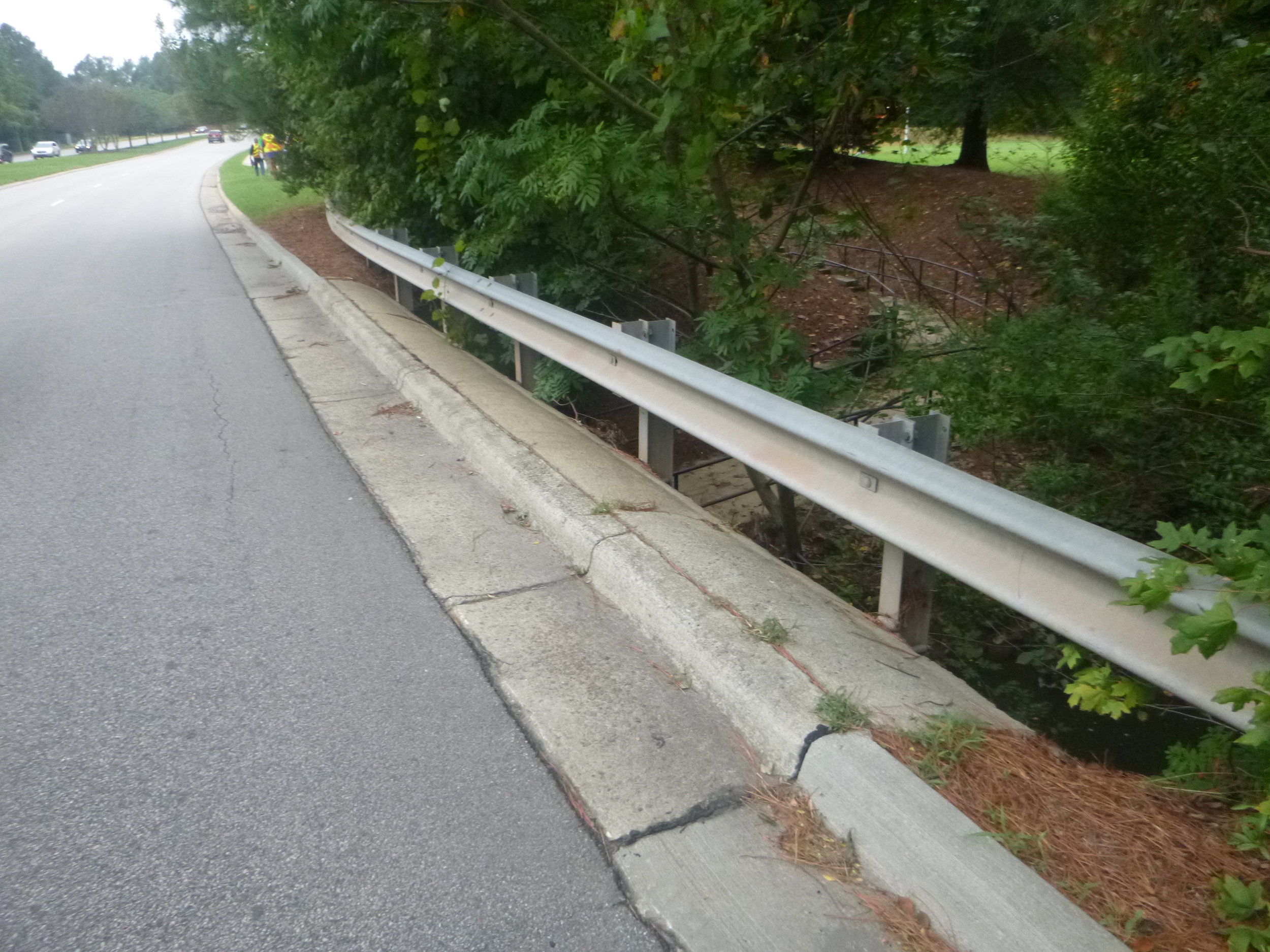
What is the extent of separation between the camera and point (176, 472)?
5777 mm

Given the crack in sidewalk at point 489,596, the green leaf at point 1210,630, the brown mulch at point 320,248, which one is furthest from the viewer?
the brown mulch at point 320,248

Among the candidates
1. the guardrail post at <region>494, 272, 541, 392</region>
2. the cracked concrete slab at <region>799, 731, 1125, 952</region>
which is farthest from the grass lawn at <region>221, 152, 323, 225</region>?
the cracked concrete slab at <region>799, 731, 1125, 952</region>

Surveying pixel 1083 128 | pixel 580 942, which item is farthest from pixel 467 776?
pixel 1083 128

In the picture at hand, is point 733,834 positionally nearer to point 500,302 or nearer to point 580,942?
point 580,942

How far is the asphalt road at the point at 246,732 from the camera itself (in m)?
2.57

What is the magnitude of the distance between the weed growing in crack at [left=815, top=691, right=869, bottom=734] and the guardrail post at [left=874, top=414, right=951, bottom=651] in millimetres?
661

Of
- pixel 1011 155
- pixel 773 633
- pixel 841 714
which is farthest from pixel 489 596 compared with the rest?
pixel 1011 155

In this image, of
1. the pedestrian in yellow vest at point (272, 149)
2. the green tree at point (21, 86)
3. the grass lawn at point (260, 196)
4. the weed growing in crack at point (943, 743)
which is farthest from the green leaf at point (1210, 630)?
the green tree at point (21, 86)

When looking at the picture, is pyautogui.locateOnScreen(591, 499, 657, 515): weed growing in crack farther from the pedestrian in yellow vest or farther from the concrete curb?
the pedestrian in yellow vest

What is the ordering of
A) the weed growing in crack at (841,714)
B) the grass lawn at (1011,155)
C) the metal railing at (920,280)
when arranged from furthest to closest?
the metal railing at (920,280) → the grass lawn at (1011,155) → the weed growing in crack at (841,714)

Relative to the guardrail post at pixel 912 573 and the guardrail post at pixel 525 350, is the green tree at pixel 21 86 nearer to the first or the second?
the guardrail post at pixel 525 350

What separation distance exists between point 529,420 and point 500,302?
1242 millimetres

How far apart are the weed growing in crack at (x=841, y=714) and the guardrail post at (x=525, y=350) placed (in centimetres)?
455

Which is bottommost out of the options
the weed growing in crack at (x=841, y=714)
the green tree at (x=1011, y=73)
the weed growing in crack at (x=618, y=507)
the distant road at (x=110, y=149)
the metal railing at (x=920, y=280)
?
the distant road at (x=110, y=149)
